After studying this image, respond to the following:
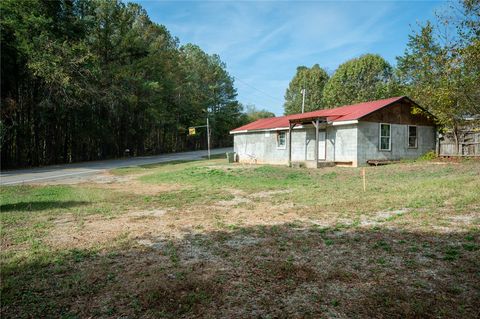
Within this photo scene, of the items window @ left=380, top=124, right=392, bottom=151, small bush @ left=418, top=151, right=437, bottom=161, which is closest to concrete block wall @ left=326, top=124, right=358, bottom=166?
window @ left=380, top=124, right=392, bottom=151

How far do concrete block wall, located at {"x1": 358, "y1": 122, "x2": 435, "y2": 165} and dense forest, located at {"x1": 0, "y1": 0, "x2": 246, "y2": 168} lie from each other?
1556 cm

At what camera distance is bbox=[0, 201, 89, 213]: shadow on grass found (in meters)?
8.10

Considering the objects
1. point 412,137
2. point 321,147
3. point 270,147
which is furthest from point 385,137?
point 270,147

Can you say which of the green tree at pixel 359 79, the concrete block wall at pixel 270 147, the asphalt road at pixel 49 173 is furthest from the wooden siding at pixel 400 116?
the green tree at pixel 359 79

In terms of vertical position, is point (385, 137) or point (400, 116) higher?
point (400, 116)

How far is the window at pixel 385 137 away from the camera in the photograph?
18359mm

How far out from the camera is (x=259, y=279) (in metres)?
3.78

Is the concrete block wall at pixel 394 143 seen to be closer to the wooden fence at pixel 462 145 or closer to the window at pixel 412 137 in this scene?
the window at pixel 412 137

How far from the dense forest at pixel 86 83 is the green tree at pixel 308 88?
15184 mm

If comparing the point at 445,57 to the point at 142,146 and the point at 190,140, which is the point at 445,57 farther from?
the point at 190,140

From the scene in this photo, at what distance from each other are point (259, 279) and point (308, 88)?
46596mm

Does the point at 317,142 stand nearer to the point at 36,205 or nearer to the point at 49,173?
the point at 36,205

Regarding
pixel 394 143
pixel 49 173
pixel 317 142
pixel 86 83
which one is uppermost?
pixel 86 83

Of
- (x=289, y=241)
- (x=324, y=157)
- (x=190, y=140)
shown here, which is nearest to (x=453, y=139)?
(x=324, y=157)
